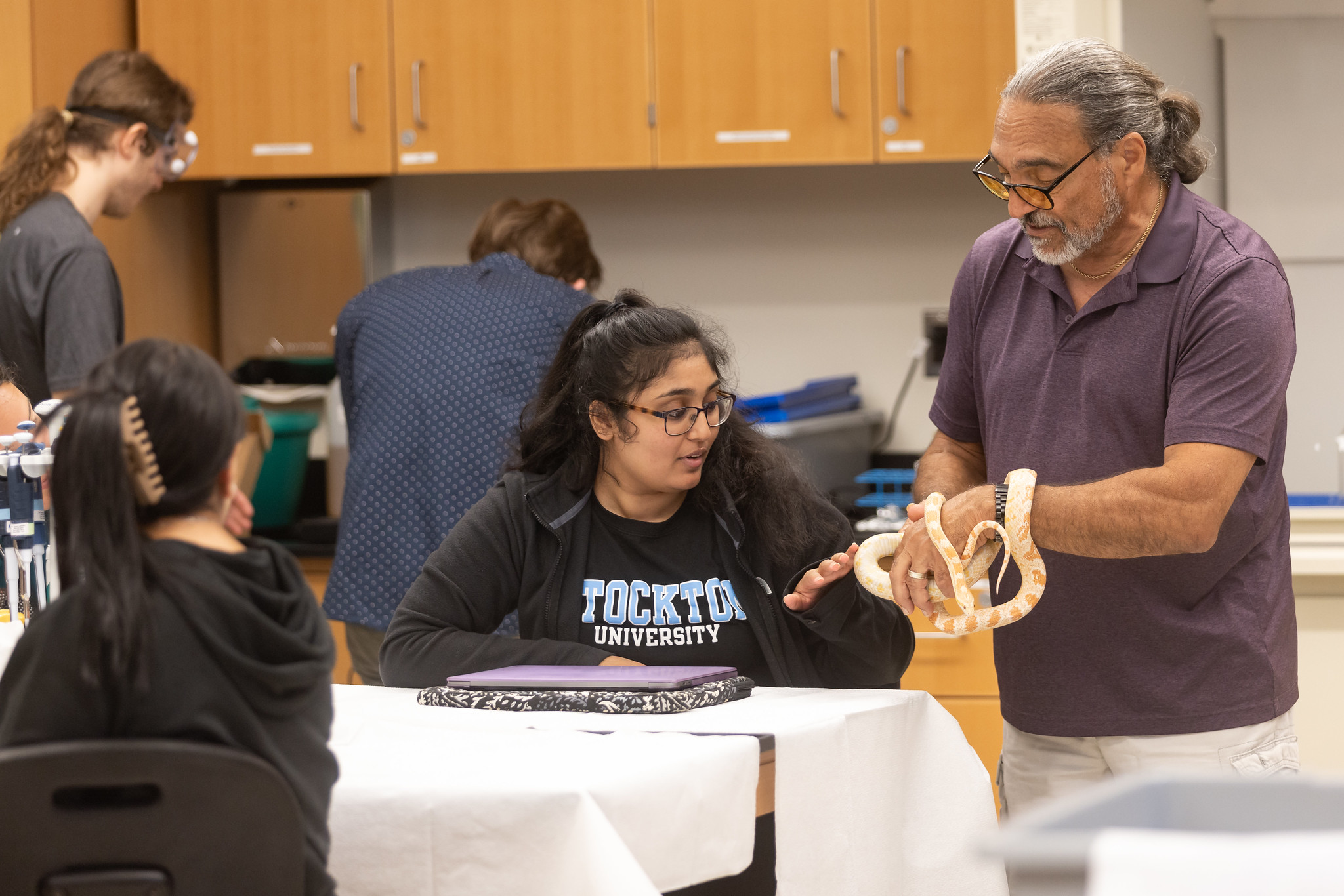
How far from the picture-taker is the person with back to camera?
102cm

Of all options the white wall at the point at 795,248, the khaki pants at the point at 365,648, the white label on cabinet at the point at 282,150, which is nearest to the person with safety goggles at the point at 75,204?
the khaki pants at the point at 365,648

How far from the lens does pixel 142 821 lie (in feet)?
3.30

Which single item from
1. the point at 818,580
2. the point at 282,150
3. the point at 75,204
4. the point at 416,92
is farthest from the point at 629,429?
the point at 282,150

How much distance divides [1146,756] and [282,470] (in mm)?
2232

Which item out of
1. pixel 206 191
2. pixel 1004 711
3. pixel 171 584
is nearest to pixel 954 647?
pixel 1004 711

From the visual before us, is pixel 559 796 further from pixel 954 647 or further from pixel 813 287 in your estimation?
pixel 813 287

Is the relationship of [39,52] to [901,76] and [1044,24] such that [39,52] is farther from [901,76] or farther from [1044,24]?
[1044,24]

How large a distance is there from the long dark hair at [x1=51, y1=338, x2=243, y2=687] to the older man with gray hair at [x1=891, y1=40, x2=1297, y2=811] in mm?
774

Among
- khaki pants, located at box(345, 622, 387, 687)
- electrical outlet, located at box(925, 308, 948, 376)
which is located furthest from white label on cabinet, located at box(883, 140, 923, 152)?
khaki pants, located at box(345, 622, 387, 687)

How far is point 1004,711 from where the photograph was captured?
1.75m

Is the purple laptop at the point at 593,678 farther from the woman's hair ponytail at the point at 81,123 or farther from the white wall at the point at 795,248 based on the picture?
the white wall at the point at 795,248

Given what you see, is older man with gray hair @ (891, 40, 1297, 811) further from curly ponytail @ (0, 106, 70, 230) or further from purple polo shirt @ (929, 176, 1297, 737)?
curly ponytail @ (0, 106, 70, 230)

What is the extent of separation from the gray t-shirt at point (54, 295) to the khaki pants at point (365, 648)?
64 centimetres

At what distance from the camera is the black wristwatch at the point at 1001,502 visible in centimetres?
150
